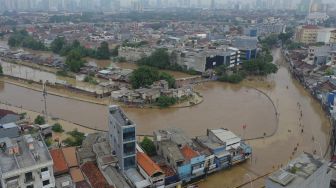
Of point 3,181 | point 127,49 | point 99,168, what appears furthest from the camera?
point 127,49

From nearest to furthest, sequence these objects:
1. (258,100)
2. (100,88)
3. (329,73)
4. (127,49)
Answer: (258,100)
(100,88)
(329,73)
(127,49)

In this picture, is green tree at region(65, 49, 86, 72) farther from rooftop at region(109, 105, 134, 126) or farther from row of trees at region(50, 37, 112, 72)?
rooftop at region(109, 105, 134, 126)

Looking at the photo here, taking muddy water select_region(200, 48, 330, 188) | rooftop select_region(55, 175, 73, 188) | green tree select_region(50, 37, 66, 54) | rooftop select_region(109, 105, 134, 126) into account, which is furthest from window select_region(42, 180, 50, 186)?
green tree select_region(50, 37, 66, 54)

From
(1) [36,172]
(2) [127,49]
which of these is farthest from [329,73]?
(1) [36,172]

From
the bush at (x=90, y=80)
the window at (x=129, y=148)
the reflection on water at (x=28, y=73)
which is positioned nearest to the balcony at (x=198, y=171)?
the window at (x=129, y=148)

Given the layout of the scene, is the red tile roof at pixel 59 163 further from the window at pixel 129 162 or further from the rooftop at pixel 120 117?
the rooftop at pixel 120 117

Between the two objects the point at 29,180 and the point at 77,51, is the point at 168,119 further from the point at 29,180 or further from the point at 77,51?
the point at 77,51

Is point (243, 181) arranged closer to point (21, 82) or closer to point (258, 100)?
point (258, 100)
